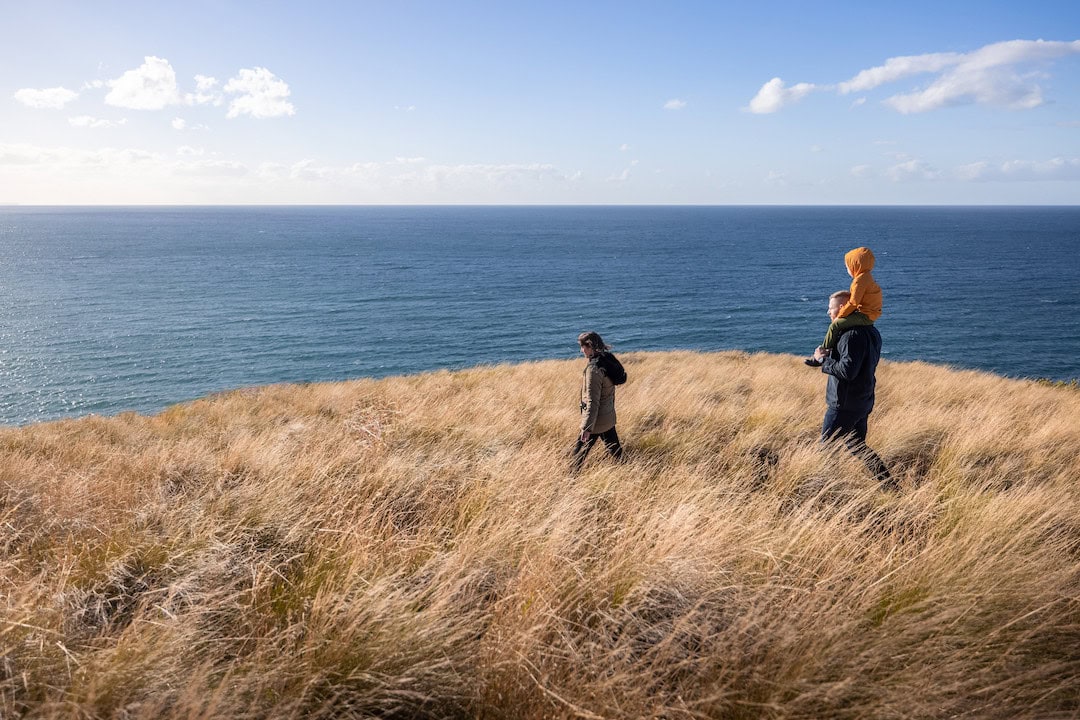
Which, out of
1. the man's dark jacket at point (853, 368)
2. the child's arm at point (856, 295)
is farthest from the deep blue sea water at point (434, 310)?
the child's arm at point (856, 295)

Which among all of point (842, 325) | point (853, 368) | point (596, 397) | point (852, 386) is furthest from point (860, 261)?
point (596, 397)

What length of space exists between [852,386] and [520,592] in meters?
4.42

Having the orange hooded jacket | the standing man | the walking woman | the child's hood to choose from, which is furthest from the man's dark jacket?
the walking woman

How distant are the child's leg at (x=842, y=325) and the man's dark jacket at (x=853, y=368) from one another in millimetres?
45

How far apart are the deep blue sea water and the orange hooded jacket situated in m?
38.6

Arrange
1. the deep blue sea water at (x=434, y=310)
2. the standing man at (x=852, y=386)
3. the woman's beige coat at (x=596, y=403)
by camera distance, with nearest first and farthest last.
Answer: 1. the standing man at (x=852, y=386)
2. the woman's beige coat at (x=596, y=403)
3. the deep blue sea water at (x=434, y=310)

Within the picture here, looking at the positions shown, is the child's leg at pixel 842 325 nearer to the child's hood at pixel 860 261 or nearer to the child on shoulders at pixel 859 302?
the child on shoulders at pixel 859 302

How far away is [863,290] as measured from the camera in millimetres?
5539

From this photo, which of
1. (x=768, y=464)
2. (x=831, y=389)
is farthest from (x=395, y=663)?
(x=831, y=389)

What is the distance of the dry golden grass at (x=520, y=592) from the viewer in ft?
7.62

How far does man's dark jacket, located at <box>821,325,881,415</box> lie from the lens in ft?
18.1

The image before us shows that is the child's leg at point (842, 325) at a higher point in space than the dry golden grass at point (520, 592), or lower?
higher

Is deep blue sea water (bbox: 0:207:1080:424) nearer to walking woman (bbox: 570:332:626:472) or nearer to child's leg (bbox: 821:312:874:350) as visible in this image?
walking woman (bbox: 570:332:626:472)

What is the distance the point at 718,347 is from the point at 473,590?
48.3m
